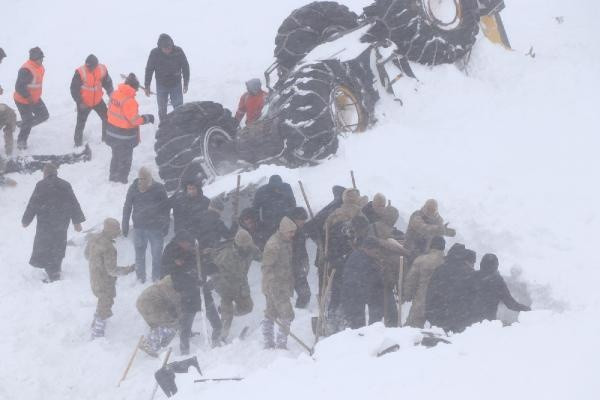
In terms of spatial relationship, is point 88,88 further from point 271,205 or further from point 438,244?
point 438,244

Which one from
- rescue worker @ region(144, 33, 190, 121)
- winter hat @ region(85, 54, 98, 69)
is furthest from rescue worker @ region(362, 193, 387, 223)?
winter hat @ region(85, 54, 98, 69)

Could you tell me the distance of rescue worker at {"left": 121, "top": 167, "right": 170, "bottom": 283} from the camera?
390 inches

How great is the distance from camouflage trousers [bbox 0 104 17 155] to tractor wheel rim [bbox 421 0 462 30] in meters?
5.97

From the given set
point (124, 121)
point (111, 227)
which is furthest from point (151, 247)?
point (124, 121)

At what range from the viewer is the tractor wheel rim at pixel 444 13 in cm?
1216

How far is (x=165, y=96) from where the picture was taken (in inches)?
488

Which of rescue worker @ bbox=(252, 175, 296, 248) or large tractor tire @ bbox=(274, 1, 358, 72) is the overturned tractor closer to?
large tractor tire @ bbox=(274, 1, 358, 72)

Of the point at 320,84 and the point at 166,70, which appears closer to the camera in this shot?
the point at 320,84

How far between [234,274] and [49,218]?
98.4 inches

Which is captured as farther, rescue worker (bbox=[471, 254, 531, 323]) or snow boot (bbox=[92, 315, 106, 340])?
snow boot (bbox=[92, 315, 106, 340])

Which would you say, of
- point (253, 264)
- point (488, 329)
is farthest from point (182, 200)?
point (488, 329)

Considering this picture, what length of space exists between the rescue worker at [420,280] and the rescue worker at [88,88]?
5647 mm

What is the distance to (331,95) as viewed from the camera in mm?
10781

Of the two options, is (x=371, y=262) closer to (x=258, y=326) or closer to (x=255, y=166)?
(x=258, y=326)
